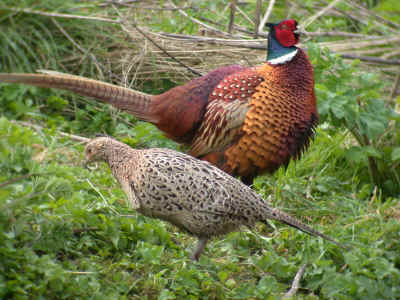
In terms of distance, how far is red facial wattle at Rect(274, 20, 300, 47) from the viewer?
3971 mm

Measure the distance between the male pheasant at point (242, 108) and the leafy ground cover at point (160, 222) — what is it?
304 mm

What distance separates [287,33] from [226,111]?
2.46ft

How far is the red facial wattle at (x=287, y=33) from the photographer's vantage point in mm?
3971

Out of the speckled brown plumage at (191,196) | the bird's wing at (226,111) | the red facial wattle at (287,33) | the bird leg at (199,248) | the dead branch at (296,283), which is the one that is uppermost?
the red facial wattle at (287,33)

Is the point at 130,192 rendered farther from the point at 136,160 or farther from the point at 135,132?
the point at 135,132

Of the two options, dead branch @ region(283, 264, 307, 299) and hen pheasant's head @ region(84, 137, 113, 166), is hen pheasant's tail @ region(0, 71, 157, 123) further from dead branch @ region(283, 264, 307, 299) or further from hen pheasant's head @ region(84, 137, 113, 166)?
dead branch @ region(283, 264, 307, 299)

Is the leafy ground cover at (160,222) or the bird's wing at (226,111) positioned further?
the bird's wing at (226,111)

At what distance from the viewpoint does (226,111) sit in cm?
376

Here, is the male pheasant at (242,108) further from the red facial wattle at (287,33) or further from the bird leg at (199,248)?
the bird leg at (199,248)

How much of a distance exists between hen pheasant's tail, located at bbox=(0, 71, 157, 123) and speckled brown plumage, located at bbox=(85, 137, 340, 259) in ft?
2.90

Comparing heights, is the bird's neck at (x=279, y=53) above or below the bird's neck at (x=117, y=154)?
above

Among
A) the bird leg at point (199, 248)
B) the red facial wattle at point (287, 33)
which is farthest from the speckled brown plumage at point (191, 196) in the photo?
the red facial wattle at point (287, 33)

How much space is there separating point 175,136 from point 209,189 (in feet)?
3.92

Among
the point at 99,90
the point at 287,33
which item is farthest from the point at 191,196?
the point at 287,33
